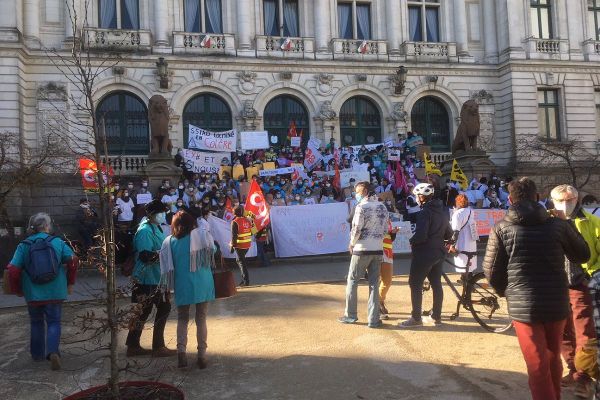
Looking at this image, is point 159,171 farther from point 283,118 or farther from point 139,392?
→ point 139,392

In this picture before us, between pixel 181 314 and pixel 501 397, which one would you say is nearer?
pixel 501 397

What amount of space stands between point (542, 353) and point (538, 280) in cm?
56

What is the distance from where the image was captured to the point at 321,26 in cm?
2588

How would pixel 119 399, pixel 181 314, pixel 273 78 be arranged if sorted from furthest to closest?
pixel 273 78, pixel 181 314, pixel 119 399

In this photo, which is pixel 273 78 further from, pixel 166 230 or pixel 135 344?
pixel 135 344

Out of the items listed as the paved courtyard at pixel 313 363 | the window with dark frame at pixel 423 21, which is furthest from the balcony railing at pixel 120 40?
the paved courtyard at pixel 313 363

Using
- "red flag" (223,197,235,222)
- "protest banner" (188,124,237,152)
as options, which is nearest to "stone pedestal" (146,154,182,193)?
"protest banner" (188,124,237,152)

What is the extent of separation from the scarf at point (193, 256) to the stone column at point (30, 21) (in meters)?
20.6

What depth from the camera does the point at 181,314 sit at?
5.89 m

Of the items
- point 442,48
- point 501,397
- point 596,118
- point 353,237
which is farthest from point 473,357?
point 596,118

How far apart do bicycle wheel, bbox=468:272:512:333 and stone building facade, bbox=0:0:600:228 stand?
18083 mm

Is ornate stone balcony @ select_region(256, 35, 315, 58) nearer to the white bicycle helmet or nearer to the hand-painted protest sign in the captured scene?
the hand-painted protest sign

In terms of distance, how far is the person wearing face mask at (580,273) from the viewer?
4828mm

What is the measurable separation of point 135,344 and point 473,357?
4.05 meters
